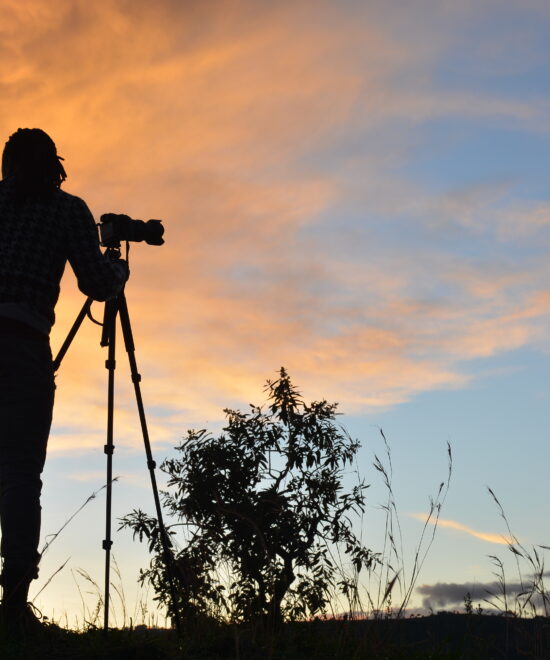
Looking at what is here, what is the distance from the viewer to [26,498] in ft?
15.3

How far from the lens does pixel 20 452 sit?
15.4ft

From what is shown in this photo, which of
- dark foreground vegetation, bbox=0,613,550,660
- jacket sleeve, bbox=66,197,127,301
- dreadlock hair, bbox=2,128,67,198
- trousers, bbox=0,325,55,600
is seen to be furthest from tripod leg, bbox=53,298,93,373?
dark foreground vegetation, bbox=0,613,550,660

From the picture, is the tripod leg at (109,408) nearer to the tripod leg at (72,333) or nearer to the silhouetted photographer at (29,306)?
the tripod leg at (72,333)

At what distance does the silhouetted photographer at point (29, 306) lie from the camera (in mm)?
4691

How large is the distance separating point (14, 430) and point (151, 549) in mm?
10634

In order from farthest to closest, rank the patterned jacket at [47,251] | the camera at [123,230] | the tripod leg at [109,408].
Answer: the camera at [123,230]
the tripod leg at [109,408]
the patterned jacket at [47,251]

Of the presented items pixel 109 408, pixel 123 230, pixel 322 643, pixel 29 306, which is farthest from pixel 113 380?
pixel 322 643

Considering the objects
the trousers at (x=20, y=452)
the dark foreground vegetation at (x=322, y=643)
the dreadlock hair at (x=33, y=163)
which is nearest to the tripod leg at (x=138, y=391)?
the dark foreground vegetation at (x=322, y=643)

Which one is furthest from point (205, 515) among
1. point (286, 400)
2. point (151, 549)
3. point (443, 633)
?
point (443, 633)

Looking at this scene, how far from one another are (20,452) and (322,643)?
2247 millimetres

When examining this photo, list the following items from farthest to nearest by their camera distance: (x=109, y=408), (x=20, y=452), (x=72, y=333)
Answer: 1. (x=72, y=333)
2. (x=109, y=408)
3. (x=20, y=452)

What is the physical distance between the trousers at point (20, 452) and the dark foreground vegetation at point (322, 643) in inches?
19.7

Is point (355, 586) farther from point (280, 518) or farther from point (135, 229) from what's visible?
point (280, 518)

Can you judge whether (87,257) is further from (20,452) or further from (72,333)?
(20,452)
